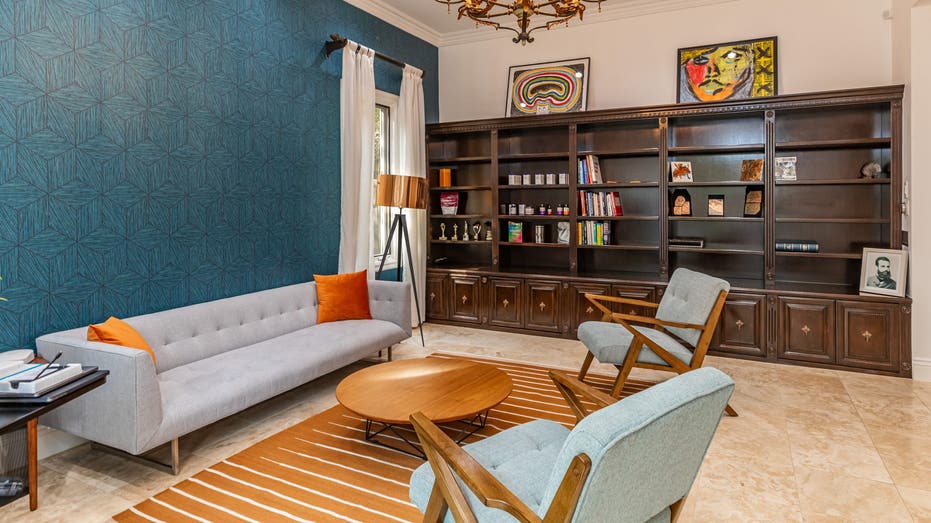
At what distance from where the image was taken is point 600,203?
5434 mm

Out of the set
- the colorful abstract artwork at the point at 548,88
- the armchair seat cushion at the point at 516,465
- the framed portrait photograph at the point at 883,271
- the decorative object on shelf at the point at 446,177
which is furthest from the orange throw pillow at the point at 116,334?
the framed portrait photograph at the point at 883,271

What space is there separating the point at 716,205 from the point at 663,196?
0.49 m

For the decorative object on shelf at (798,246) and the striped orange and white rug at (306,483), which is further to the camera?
the decorative object on shelf at (798,246)

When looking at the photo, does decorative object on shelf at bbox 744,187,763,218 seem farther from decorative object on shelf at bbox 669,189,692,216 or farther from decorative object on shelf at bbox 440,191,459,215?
decorative object on shelf at bbox 440,191,459,215

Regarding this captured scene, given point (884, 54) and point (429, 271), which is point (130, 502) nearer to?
point (429, 271)

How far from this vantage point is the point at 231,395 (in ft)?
9.56

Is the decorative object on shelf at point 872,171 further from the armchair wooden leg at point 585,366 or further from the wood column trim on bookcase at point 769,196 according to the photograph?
the armchair wooden leg at point 585,366

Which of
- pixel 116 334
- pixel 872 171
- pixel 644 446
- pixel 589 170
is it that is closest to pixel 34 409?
pixel 116 334

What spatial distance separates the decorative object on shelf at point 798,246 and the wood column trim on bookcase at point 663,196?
92 centimetres

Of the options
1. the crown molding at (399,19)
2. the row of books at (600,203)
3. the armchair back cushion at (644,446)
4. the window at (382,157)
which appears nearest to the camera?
the armchair back cushion at (644,446)

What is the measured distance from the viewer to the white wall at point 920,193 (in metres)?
4.02

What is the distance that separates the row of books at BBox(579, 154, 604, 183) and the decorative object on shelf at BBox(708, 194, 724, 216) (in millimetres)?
1030

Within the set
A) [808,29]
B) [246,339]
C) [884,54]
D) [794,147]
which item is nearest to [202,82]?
[246,339]

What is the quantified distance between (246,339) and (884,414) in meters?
4.15
